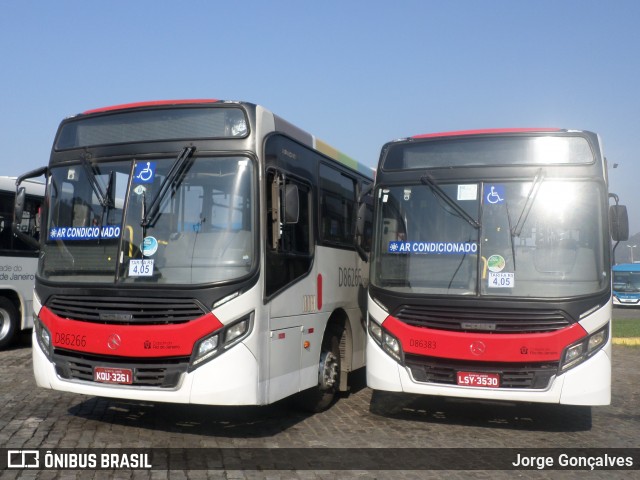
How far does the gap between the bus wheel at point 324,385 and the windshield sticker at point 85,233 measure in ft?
9.48

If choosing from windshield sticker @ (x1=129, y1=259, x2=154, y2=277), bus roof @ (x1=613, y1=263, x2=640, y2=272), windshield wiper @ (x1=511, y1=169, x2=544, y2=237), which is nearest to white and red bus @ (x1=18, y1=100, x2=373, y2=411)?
windshield sticker @ (x1=129, y1=259, x2=154, y2=277)

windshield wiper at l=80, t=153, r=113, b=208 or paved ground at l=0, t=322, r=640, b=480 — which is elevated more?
windshield wiper at l=80, t=153, r=113, b=208

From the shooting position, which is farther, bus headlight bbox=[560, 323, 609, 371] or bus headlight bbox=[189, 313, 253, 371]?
bus headlight bbox=[560, 323, 609, 371]

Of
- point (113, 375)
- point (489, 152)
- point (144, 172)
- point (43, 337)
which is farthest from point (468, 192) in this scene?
point (43, 337)

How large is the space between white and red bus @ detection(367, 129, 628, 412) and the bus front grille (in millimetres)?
11

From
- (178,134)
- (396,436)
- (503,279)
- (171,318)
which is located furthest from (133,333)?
(503,279)

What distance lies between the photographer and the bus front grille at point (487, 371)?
7.23m

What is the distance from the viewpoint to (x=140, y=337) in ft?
21.5

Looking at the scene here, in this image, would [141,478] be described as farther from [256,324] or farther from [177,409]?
[177,409]

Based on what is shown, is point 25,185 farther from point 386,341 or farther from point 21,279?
point 386,341

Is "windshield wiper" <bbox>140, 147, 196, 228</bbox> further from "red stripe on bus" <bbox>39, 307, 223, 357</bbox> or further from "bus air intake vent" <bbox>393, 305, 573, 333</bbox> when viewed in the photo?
"bus air intake vent" <bbox>393, 305, 573, 333</bbox>

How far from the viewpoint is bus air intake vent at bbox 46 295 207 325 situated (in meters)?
6.52

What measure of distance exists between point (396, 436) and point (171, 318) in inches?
108

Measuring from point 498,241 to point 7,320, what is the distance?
9.83m
